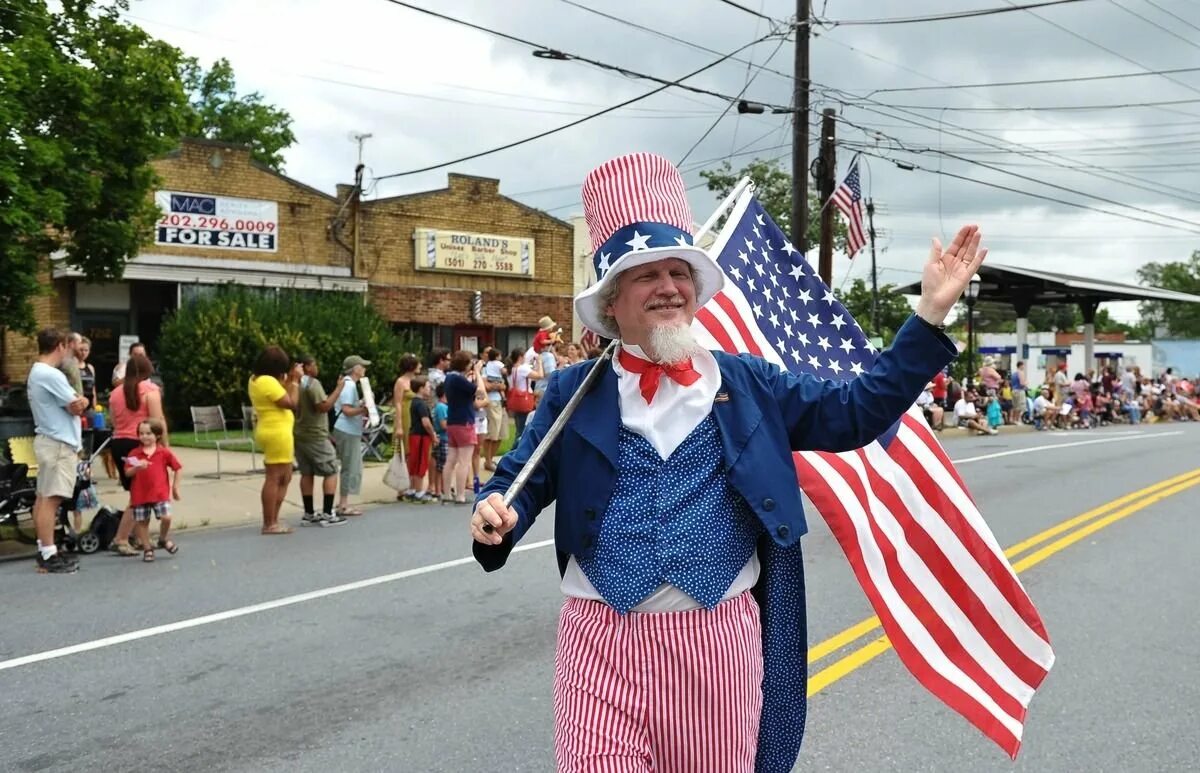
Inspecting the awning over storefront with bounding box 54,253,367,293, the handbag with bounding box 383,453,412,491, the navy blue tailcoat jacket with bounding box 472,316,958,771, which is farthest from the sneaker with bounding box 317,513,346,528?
the awning over storefront with bounding box 54,253,367,293

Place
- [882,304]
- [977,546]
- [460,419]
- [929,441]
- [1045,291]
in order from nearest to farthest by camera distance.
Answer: [977,546] < [929,441] < [460,419] < [1045,291] < [882,304]

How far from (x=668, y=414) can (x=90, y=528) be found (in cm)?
832

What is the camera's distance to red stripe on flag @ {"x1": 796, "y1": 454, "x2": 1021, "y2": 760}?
3250 millimetres

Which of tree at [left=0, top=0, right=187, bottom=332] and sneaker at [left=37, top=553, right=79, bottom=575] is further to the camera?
tree at [left=0, top=0, right=187, bottom=332]

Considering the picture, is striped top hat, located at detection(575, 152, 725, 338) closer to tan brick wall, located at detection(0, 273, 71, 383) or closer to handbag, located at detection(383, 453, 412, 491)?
handbag, located at detection(383, 453, 412, 491)

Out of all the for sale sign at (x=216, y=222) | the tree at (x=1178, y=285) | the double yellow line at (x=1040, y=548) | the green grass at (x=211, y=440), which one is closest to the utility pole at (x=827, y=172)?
the green grass at (x=211, y=440)

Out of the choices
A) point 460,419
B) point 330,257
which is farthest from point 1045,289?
point 460,419

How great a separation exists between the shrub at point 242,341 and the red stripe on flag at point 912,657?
67.2 feet

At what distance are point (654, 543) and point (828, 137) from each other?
2139cm

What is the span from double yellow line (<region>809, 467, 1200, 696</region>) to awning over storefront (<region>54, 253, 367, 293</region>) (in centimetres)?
1966

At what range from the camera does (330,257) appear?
1083 inches

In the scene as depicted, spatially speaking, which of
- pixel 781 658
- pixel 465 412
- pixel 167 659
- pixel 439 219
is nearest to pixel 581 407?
pixel 781 658

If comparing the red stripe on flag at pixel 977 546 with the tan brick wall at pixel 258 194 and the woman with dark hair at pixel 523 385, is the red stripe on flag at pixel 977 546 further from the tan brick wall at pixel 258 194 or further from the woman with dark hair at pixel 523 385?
the tan brick wall at pixel 258 194

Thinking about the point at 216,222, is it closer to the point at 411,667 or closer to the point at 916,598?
the point at 411,667
